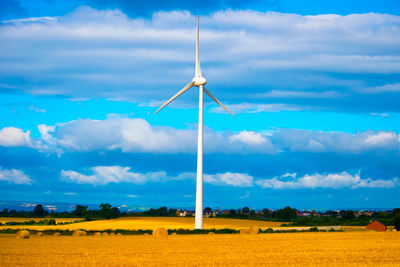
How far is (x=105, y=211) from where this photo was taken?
308 feet

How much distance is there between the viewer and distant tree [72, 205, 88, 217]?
100 meters

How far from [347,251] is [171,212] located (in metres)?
76.9

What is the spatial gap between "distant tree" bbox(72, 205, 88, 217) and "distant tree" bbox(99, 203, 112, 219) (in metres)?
6.03

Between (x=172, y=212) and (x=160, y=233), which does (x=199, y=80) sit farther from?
(x=172, y=212)

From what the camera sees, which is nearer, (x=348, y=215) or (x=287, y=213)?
(x=348, y=215)

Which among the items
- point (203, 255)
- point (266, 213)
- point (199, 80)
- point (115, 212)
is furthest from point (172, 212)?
point (203, 255)

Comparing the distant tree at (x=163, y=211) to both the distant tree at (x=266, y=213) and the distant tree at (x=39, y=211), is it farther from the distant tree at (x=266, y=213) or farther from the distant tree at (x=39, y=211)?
the distant tree at (x=266, y=213)

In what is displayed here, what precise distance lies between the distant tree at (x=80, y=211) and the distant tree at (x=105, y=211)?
603 cm

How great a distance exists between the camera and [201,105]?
61.6 metres

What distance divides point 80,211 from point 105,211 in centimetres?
1172

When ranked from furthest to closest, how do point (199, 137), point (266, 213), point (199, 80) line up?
1. point (266, 213)
2. point (199, 80)
3. point (199, 137)

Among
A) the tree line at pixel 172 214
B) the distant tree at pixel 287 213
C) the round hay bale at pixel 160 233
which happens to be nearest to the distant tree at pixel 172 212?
the tree line at pixel 172 214

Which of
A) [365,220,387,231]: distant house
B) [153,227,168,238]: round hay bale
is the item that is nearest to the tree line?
[365,220,387,231]: distant house

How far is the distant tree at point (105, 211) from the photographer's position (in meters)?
93.7
